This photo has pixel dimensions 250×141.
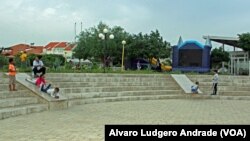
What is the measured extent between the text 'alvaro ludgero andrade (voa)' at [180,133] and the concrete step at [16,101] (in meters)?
9.23

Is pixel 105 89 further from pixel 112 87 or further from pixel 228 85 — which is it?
pixel 228 85

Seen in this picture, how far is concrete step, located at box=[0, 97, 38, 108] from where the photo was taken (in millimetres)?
12106

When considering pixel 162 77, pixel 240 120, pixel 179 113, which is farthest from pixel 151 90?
pixel 240 120

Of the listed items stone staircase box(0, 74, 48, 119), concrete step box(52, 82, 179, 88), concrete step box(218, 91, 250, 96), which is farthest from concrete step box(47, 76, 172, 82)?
stone staircase box(0, 74, 48, 119)

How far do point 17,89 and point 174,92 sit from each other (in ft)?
30.4

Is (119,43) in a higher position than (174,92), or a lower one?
higher

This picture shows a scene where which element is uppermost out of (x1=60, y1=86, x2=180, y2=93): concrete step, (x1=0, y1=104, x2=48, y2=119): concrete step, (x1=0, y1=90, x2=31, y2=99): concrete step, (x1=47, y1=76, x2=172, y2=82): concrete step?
(x1=47, y1=76, x2=172, y2=82): concrete step

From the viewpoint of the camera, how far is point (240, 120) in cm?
1162

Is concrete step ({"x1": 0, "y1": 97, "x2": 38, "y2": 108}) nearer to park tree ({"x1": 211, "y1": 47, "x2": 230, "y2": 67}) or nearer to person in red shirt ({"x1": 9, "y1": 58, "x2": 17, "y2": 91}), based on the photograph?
person in red shirt ({"x1": 9, "y1": 58, "x2": 17, "y2": 91})

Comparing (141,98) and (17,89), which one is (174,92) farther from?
(17,89)

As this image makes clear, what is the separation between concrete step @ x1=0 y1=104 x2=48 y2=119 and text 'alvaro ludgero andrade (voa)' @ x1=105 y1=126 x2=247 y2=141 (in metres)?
7.98

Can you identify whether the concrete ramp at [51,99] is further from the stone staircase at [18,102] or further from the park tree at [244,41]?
the park tree at [244,41]

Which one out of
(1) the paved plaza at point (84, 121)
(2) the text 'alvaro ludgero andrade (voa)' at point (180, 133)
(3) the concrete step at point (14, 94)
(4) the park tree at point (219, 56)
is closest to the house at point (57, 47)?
(4) the park tree at point (219, 56)

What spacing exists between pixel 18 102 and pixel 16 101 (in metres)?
0.09
